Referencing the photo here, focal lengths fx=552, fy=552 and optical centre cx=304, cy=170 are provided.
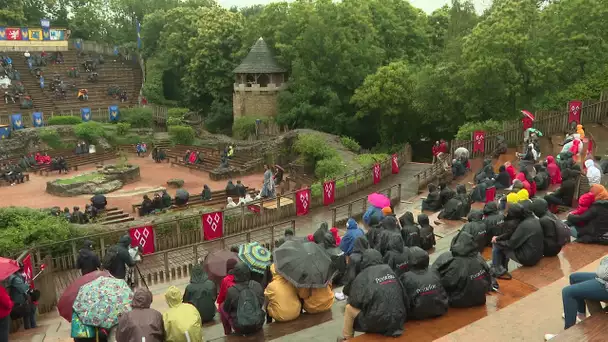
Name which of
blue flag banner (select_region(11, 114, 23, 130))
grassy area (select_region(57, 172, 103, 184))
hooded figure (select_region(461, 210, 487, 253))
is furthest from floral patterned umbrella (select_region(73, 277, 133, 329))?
blue flag banner (select_region(11, 114, 23, 130))

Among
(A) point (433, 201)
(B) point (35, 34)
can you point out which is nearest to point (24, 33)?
(B) point (35, 34)

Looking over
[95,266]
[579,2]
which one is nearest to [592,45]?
[579,2]

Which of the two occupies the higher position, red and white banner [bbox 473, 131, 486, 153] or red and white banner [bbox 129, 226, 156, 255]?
red and white banner [bbox 473, 131, 486, 153]

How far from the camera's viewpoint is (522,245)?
8945 mm

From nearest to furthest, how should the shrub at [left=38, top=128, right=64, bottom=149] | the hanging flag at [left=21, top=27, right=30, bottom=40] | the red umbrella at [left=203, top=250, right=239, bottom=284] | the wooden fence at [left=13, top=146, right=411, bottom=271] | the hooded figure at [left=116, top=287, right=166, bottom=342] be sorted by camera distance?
the hooded figure at [left=116, top=287, right=166, bottom=342]
the red umbrella at [left=203, top=250, right=239, bottom=284]
the wooden fence at [left=13, top=146, right=411, bottom=271]
the shrub at [left=38, top=128, right=64, bottom=149]
the hanging flag at [left=21, top=27, right=30, bottom=40]

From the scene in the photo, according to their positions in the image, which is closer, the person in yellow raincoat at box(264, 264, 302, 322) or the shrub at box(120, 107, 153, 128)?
the person in yellow raincoat at box(264, 264, 302, 322)

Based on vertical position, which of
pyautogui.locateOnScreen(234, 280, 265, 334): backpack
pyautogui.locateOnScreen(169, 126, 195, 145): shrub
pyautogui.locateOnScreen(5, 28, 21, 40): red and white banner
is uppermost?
pyautogui.locateOnScreen(5, 28, 21, 40): red and white banner

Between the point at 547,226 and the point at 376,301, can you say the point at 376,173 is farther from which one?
the point at 376,301

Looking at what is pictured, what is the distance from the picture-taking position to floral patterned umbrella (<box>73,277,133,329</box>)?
7105 mm

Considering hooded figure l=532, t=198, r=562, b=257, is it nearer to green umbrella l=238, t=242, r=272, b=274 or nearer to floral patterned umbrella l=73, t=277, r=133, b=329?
green umbrella l=238, t=242, r=272, b=274

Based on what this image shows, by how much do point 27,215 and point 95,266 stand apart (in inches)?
245

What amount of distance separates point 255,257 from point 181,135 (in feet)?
98.5

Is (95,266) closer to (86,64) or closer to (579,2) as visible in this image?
(579,2)

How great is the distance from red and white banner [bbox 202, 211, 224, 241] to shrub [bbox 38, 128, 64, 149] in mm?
22898
